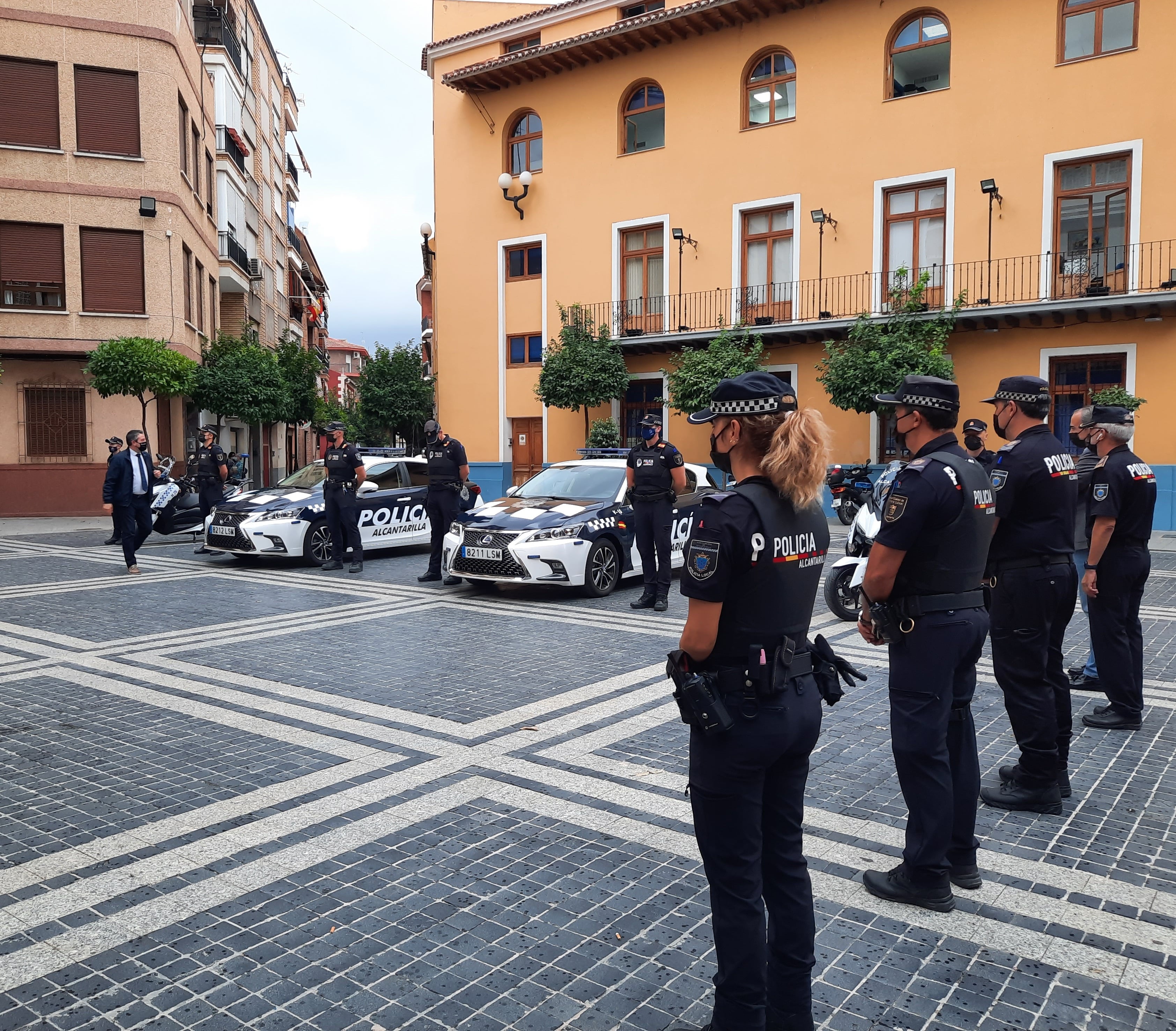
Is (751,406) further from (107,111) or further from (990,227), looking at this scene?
(107,111)

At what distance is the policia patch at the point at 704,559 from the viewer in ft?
8.32

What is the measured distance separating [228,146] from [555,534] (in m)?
30.1

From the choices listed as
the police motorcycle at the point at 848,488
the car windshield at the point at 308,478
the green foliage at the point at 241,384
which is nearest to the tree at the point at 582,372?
the police motorcycle at the point at 848,488

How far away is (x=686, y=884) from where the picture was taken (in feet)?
12.2

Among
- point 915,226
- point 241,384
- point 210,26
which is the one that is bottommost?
point 241,384

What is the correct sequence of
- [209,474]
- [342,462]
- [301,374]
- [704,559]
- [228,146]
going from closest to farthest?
[704,559]
[342,462]
[209,474]
[228,146]
[301,374]

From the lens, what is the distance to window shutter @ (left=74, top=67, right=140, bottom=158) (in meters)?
24.4

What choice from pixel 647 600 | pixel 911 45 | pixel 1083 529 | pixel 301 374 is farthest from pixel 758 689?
pixel 301 374

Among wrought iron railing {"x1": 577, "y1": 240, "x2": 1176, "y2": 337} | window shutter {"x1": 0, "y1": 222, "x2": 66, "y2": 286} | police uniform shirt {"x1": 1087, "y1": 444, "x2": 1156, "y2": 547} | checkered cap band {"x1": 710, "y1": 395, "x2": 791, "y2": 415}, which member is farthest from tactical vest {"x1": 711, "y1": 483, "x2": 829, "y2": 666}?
window shutter {"x1": 0, "y1": 222, "x2": 66, "y2": 286}

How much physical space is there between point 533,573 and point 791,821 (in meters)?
7.88

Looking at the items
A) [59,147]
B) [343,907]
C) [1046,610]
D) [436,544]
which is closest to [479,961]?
[343,907]

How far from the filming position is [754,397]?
2.66 m

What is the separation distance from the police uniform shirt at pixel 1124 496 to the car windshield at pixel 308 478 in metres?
10.8

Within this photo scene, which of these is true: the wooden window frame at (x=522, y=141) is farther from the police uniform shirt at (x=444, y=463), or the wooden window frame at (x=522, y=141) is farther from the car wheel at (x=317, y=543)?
the police uniform shirt at (x=444, y=463)
